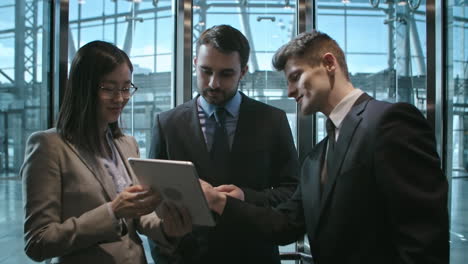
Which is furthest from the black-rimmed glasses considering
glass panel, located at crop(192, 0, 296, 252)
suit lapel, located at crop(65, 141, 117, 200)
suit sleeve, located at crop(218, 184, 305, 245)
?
glass panel, located at crop(192, 0, 296, 252)

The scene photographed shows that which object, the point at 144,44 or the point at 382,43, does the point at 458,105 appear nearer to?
the point at 382,43

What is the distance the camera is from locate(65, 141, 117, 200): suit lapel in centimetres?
142

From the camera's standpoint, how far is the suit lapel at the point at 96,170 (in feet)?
4.66

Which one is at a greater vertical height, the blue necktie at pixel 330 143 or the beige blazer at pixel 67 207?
the blue necktie at pixel 330 143

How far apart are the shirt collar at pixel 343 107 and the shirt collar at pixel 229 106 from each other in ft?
2.11

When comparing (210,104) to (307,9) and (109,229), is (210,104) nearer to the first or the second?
(109,229)

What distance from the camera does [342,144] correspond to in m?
1.22

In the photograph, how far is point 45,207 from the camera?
4.25ft

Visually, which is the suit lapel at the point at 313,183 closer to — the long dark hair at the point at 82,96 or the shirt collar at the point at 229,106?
the shirt collar at the point at 229,106

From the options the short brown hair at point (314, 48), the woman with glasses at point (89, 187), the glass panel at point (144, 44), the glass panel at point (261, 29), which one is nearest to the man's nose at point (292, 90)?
the short brown hair at point (314, 48)

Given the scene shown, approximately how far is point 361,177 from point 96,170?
0.96 metres

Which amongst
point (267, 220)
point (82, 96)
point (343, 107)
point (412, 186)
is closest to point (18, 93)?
point (82, 96)

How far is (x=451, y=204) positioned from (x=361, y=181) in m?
2.40

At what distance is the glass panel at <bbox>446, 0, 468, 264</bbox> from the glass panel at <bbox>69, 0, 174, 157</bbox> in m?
2.28
